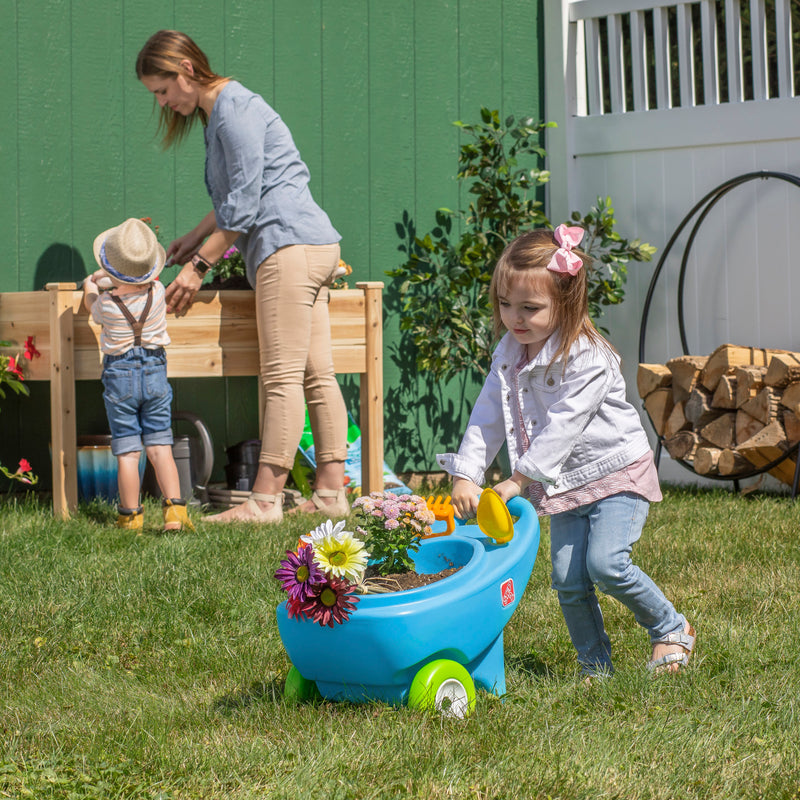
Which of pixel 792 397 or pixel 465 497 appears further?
pixel 792 397

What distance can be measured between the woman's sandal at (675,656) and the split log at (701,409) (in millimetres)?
2529

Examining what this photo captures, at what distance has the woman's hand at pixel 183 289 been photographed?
4055 mm

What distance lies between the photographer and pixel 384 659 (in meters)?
2.01

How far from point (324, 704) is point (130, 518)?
Result: 188cm

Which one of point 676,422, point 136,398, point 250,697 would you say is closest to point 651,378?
point 676,422

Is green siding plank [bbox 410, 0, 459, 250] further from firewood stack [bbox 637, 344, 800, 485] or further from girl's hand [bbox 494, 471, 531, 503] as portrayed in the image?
girl's hand [bbox 494, 471, 531, 503]

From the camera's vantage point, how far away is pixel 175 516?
3830mm

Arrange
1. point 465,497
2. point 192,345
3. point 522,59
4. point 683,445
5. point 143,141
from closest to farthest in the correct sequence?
point 465,497 → point 192,345 → point 143,141 → point 683,445 → point 522,59

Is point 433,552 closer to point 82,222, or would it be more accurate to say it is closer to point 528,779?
point 528,779

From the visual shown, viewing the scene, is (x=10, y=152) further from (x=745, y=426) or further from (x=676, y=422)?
(x=745, y=426)

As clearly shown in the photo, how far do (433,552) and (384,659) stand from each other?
15.0 inches

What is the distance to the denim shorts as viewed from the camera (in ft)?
12.8

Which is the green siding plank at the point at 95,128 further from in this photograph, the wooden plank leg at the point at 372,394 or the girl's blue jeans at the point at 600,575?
the girl's blue jeans at the point at 600,575

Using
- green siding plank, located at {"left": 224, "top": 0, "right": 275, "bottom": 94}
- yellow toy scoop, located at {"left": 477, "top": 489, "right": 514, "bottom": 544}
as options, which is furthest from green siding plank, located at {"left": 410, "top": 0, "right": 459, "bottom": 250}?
yellow toy scoop, located at {"left": 477, "top": 489, "right": 514, "bottom": 544}
